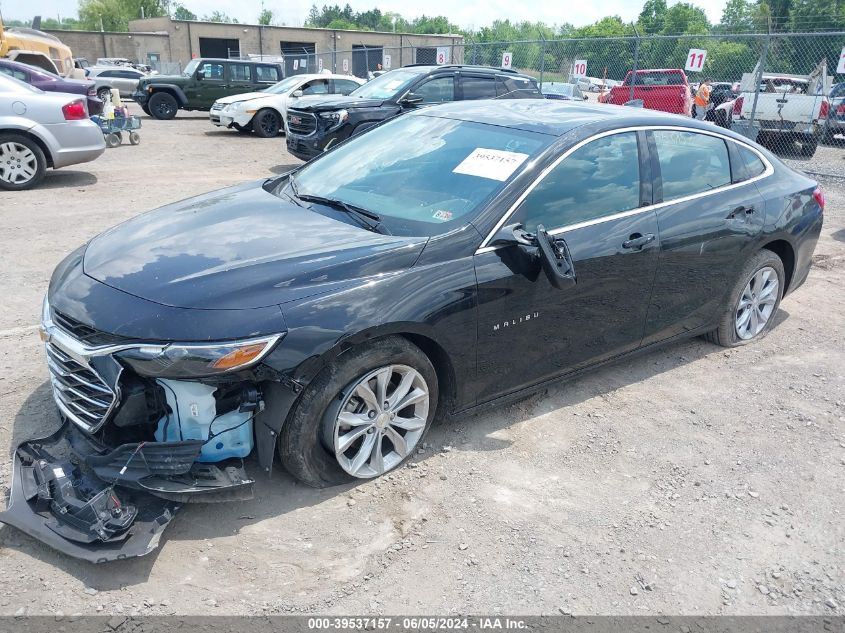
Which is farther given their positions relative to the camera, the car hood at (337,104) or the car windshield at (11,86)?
the car hood at (337,104)

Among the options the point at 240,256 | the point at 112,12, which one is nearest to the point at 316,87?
the point at 240,256

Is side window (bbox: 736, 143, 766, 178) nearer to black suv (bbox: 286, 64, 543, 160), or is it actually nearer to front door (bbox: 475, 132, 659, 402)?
front door (bbox: 475, 132, 659, 402)

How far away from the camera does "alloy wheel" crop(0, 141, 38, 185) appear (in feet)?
30.5

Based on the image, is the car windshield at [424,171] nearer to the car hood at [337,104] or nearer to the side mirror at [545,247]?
the side mirror at [545,247]

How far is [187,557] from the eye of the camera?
2850mm

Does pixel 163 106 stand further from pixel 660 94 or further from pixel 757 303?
pixel 757 303

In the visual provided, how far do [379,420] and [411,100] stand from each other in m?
8.97

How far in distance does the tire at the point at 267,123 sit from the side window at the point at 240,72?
482cm

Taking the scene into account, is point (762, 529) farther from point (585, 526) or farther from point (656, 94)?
point (656, 94)

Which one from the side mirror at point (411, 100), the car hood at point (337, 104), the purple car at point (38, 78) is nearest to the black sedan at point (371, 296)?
the car hood at point (337, 104)

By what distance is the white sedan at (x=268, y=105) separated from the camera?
1652 centimetres

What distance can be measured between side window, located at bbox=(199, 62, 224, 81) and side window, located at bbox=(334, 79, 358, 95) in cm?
532

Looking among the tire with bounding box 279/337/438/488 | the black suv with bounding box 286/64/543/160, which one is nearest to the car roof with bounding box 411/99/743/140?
the tire with bounding box 279/337/438/488

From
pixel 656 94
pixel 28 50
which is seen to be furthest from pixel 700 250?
pixel 28 50
